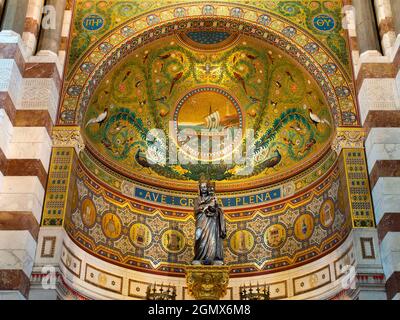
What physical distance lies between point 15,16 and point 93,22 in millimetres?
1748

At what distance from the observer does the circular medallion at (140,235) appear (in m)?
12.3

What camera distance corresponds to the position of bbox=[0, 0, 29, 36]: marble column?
1068 cm

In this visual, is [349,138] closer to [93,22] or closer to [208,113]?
[208,113]

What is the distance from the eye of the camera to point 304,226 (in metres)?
12.1

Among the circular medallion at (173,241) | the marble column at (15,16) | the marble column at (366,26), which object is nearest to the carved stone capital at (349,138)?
the marble column at (366,26)

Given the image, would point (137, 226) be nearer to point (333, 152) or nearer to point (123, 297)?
point (123, 297)

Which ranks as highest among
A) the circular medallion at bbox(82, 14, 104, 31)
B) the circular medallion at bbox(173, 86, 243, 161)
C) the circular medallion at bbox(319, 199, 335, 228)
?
the circular medallion at bbox(82, 14, 104, 31)

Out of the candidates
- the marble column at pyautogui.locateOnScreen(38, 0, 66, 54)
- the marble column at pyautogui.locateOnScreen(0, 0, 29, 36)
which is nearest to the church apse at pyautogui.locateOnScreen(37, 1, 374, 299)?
the marble column at pyautogui.locateOnScreen(38, 0, 66, 54)

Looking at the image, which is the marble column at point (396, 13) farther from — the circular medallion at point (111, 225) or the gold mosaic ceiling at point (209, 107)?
the circular medallion at point (111, 225)

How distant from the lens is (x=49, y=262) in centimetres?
963

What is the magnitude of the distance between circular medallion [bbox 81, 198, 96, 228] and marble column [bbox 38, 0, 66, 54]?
112 inches

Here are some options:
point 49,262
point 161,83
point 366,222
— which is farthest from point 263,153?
point 49,262

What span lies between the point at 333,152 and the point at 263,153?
206 centimetres

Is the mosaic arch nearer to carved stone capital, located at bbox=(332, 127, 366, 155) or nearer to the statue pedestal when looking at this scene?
carved stone capital, located at bbox=(332, 127, 366, 155)
